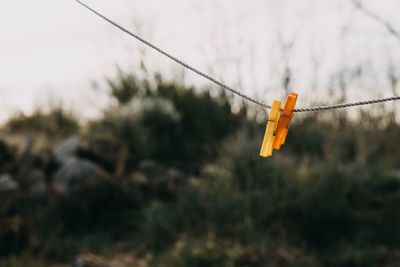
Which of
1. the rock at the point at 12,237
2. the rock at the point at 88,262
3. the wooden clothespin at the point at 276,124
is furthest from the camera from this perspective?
the rock at the point at 12,237

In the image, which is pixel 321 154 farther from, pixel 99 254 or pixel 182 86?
pixel 99 254

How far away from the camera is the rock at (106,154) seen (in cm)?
555

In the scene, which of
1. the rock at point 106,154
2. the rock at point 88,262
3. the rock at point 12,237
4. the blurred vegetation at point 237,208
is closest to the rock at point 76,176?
the blurred vegetation at point 237,208

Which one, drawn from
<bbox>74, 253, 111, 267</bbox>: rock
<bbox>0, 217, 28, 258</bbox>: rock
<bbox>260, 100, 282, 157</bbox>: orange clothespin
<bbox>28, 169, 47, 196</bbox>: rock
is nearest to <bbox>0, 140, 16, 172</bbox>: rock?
<bbox>28, 169, 47, 196</bbox>: rock

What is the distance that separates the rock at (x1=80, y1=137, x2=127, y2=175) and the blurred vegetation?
190mm

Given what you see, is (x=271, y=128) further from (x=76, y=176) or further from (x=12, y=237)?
(x=76, y=176)

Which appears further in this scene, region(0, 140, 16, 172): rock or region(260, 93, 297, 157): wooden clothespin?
region(0, 140, 16, 172): rock

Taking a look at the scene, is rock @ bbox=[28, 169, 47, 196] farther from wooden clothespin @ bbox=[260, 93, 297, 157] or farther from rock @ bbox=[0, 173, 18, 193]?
wooden clothespin @ bbox=[260, 93, 297, 157]

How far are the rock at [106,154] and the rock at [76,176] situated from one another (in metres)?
0.45

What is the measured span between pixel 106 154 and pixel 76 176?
822 millimetres

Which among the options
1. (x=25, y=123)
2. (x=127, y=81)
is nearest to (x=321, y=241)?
(x=127, y=81)

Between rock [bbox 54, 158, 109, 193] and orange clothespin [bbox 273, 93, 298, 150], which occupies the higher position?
rock [bbox 54, 158, 109, 193]

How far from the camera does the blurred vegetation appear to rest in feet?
12.0

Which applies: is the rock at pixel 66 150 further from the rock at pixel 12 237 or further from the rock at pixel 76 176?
the rock at pixel 12 237
